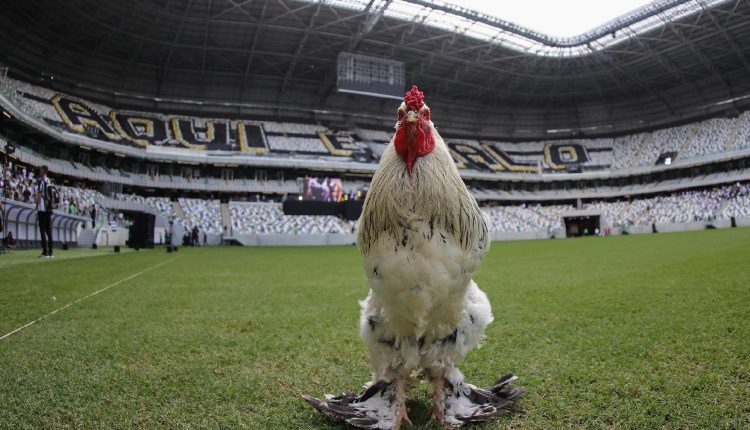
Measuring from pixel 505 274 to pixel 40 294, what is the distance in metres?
8.00

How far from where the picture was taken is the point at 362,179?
150ft

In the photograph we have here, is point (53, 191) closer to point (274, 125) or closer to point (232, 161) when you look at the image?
point (232, 161)

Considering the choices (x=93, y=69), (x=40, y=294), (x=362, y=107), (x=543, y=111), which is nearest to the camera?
(x=40, y=294)

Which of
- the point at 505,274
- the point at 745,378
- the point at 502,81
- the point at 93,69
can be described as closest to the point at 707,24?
the point at 502,81

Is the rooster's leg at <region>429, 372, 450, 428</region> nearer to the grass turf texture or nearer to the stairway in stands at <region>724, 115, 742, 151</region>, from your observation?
the grass turf texture

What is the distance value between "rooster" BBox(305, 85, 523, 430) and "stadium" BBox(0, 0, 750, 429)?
0.13 feet

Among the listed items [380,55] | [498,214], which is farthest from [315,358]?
[498,214]

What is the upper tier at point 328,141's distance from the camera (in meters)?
37.2

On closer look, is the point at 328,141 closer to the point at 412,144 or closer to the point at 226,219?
the point at 226,219

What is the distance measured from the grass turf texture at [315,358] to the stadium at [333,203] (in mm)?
24

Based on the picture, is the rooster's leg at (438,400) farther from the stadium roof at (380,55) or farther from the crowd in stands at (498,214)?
the stadium roof at (380,55)

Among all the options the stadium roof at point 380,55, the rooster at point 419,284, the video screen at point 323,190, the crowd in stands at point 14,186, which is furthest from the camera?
the video screen at point 323,190

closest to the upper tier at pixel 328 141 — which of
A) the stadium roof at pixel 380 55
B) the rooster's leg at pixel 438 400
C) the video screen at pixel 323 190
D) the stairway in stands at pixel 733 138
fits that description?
the stairway in stands at pixel 733 138

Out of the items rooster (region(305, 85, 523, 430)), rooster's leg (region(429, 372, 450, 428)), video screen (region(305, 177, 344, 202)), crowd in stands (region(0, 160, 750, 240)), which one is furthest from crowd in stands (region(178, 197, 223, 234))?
rooster's leg (region(429, 372, 450, 428))
